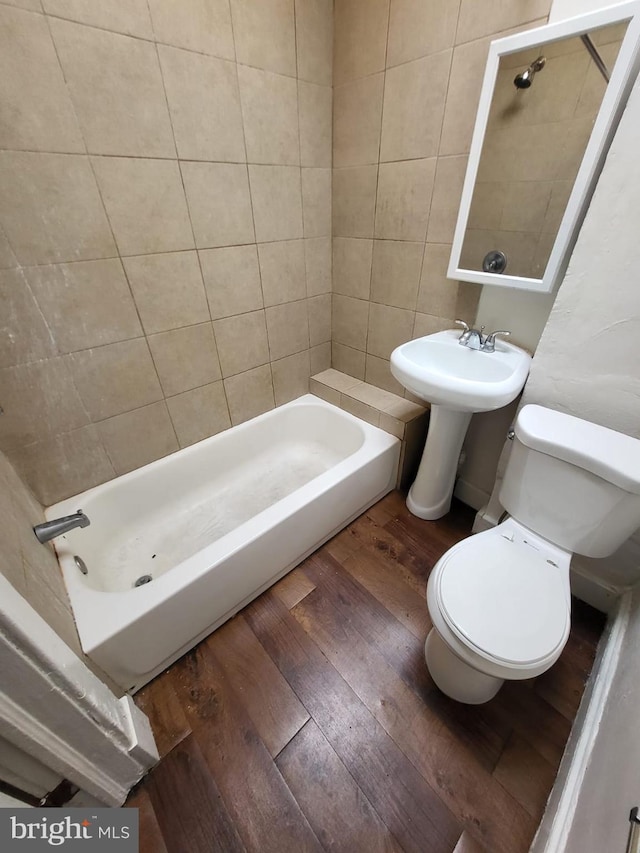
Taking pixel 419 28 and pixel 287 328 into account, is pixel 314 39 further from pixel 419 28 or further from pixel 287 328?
pixel 287 328

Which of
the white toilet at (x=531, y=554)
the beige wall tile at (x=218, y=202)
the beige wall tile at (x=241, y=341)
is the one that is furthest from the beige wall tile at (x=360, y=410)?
the beige wall tile at (x=218, y=202)

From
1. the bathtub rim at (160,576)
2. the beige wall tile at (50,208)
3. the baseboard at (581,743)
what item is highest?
the beige wall tile at (50,208)

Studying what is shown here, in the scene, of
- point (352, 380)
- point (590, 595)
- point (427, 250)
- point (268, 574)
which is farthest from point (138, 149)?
point (590, 595)

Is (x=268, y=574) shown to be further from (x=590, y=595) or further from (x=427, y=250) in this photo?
(x=427, y=250)

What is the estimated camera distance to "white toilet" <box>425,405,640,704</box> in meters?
0.83

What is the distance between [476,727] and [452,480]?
873 millimetres

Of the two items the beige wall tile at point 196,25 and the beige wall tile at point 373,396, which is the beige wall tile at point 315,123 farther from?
the beige wall tile at point 373,396

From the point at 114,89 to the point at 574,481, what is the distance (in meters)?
1.84

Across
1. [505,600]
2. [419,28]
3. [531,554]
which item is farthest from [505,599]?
[419,28]

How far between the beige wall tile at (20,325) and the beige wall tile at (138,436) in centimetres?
35

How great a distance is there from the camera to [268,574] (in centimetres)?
132

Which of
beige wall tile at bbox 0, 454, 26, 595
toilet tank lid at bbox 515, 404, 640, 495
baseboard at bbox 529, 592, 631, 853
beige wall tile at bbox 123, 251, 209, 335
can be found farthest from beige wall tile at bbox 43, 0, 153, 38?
baseboard at bbox 529, 592, 631, 853

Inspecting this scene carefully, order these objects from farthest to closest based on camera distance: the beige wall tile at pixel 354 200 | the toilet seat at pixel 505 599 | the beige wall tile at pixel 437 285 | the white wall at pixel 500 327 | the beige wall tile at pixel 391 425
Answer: the beige wall tile at pixel 391 425, the beige wall tile at pixel 354 200, the beige wall tile at pixel 437 285, the white wall at pixel 500 327, the toilet seat at pixel 505 599

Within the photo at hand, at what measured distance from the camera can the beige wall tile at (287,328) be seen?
5.67 ft
